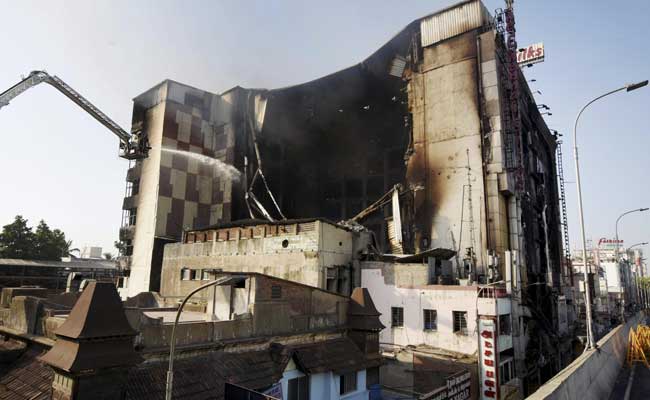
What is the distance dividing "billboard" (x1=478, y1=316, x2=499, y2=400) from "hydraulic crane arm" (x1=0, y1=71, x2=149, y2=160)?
148ft

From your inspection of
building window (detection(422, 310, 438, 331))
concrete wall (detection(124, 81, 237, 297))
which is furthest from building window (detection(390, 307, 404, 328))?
concrete wall (detection(124, 81, 237, 297))

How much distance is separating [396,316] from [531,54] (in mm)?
46698

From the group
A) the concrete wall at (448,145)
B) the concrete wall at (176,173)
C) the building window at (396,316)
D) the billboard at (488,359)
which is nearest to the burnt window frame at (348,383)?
the billboard at (488,359)

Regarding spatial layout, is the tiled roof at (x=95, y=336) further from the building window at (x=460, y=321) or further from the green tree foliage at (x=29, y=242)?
the green tree foliage at (x=29, y=242)

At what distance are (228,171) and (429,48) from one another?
30640mm

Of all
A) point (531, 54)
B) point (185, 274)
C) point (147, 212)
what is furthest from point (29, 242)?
point (531, 54)

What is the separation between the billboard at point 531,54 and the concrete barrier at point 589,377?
45.5m

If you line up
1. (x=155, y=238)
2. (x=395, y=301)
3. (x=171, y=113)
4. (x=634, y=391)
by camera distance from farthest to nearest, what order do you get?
1. (x=171, y=113)
2. (x=155, y=238)
3. (x=395, y=301)
4. (x=634, y=391)

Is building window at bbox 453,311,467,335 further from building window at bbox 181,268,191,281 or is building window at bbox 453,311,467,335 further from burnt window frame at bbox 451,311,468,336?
building window at bbox 181,268,191,281

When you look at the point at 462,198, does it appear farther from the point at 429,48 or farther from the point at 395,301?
the point at 429,48

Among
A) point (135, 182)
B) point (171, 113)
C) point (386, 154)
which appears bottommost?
point (135, 182)

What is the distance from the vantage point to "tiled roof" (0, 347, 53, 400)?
1203cm

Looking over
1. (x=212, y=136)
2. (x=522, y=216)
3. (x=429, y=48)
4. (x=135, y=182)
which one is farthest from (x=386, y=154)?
(x=135, y=182)

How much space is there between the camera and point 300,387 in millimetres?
17312
